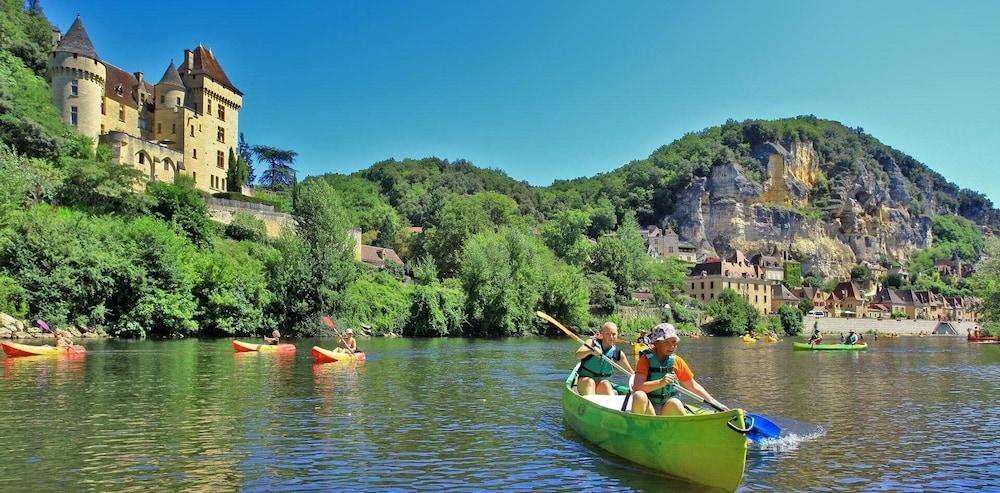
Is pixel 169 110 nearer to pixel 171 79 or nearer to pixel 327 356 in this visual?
pixel 171 79

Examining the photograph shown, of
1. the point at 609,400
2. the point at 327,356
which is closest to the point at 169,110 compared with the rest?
the point at 327,356

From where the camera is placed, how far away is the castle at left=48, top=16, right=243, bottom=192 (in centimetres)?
6638

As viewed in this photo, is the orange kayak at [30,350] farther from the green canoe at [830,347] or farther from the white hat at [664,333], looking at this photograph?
the green canoe at [830,347]

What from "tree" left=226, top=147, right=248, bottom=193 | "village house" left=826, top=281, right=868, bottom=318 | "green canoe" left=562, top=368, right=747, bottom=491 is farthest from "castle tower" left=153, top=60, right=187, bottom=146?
Result: "village house" left=826, top=281, right=868, bottom=318

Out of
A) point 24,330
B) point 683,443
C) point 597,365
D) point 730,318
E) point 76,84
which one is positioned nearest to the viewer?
point 683,443

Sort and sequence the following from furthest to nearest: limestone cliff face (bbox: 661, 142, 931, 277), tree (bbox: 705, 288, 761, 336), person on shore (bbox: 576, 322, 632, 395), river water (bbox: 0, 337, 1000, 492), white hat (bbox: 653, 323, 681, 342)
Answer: limestone cliff face (bbox: 661, 142, 931, 277)
tree (bbox: 705, 288, 761, 336)
person on shore (bbox: 576, 322, 632, 395)
white hat (bbox: 653, 323, 681, 342)
river water (bbox: 0, 337, 1000, 492)

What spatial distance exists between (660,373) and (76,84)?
230ft

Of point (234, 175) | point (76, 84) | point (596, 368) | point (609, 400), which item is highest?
point (76, 84)

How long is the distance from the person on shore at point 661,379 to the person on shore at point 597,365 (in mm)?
3104

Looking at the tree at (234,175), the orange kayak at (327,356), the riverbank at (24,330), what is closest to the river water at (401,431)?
the orange kayak at (327,356)

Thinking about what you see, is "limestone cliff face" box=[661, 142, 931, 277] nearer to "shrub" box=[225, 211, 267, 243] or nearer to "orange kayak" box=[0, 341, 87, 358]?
"shrub" box=[225, 211, 267, 243]

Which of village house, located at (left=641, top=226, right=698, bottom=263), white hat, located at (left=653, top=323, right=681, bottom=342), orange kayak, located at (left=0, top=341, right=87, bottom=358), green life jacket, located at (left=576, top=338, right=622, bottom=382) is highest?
village house, located at (left=641, top=226, right=698, bottom=263)

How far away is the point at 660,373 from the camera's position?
38.6 feet

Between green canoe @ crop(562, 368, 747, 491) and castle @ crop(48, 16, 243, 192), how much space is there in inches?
2512
